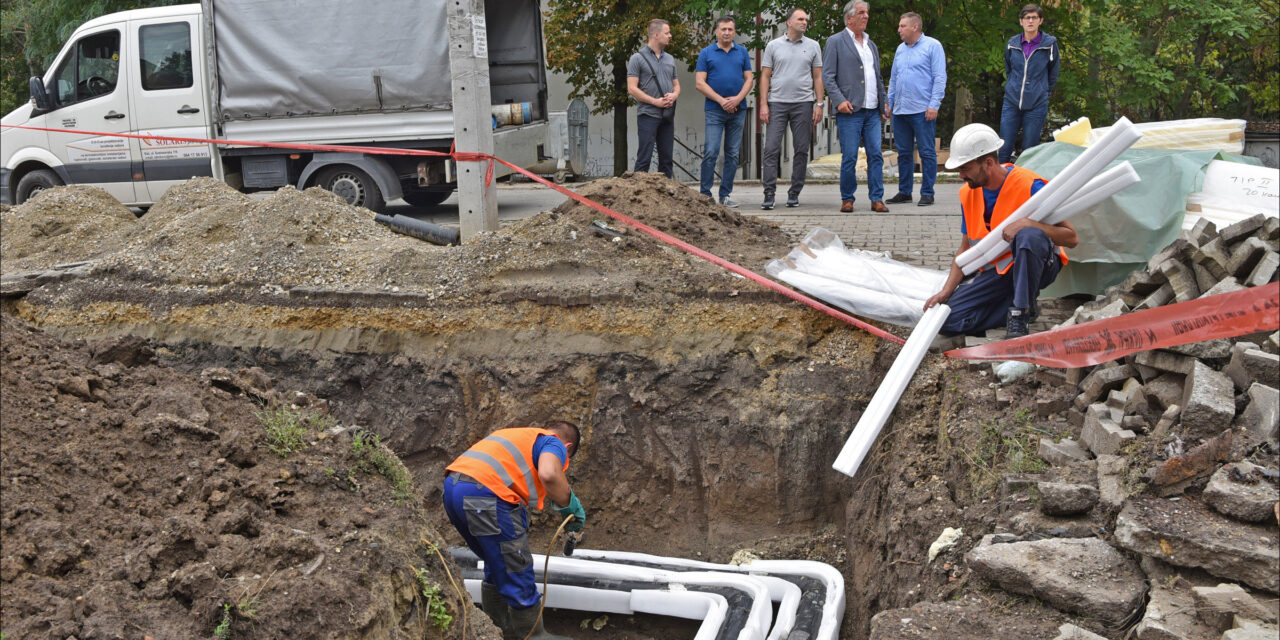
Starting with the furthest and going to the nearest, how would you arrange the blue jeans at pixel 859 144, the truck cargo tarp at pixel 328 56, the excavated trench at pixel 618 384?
the truck cargo tarp at pixel 328 56 → the blue jeans at pixel 859 144 → the excavated trench at pixel 618 384

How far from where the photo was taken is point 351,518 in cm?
379

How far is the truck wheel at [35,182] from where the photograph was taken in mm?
11898

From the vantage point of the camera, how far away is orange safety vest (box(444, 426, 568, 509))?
504cm

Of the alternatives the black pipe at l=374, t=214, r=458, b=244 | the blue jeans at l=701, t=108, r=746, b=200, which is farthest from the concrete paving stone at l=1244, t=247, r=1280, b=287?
the black pipe at l=374, t=214, r=458, b=244

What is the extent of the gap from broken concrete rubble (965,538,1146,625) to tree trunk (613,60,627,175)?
46.1 feet

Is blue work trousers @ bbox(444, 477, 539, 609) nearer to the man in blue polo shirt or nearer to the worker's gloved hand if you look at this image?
the worker's gloved hand

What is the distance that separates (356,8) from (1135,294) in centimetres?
885

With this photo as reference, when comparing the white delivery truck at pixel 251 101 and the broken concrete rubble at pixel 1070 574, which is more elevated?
the white delivery truck at pixel 251 101

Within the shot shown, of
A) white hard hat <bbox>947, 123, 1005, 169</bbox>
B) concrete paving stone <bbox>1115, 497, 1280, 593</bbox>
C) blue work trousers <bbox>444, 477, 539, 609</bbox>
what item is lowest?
blue work trousers <bbox>444, 477, 539, 609</bbox>

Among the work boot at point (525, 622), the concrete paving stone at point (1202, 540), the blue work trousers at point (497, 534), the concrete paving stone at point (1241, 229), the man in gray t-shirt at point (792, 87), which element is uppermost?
the man in gray t-shirt at point (792, 87)

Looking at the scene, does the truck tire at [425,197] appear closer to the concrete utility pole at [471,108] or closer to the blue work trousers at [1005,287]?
the concrete utility pole at [471,108]

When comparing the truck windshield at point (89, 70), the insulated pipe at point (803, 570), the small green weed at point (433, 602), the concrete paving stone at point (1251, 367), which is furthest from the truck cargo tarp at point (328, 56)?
the concrete paving stone at point (1251, 367)

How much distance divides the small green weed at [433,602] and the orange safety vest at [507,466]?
1.16 meters

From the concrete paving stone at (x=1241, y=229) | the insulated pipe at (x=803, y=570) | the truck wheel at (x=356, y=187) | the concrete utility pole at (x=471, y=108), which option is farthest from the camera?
the truck wheel at (x=356, y=187)
